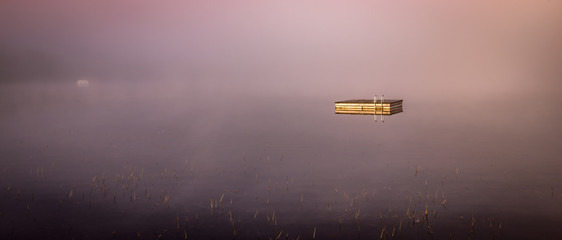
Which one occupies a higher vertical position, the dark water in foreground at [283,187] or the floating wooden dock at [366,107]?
the floating wooden dock at [366,107]

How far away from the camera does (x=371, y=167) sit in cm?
4303

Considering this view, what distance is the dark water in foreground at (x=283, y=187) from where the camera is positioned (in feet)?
85.9

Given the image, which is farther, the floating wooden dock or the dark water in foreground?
the floating wooden dock

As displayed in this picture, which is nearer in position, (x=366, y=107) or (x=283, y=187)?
(x=283, y=187)

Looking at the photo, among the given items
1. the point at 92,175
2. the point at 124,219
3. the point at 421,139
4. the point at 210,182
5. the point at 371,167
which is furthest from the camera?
the point at 421,139

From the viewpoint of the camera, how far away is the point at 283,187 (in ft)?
114

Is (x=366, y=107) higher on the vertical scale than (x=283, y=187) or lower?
higher

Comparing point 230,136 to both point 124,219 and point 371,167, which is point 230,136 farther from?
point 124,219

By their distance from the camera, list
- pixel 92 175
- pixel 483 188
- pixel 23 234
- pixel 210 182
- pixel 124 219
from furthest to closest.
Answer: pixel 92 175
pixel 210 182
pixel 483 188
pixel 124 219
pixel 23 234

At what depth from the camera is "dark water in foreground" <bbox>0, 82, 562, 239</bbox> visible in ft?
85.9

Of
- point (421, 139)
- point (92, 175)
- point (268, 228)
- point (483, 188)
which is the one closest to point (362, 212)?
point (268, 228)

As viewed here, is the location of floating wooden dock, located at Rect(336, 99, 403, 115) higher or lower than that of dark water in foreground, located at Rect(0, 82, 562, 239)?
higher

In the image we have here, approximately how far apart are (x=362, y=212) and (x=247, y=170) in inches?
566

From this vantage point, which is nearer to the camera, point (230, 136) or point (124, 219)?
point (124, 219)
